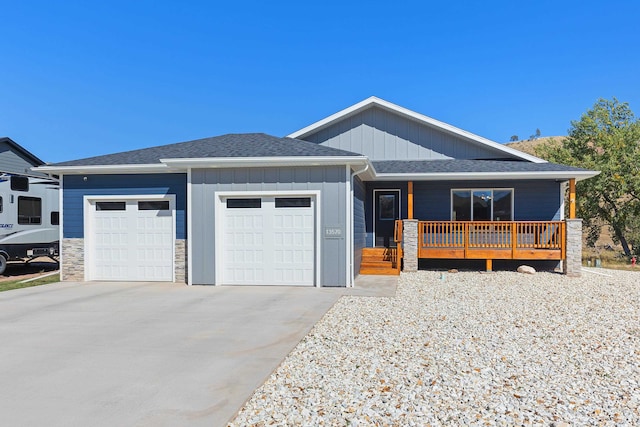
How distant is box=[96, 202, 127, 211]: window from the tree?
18.9 m

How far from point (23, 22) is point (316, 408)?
15.9 m

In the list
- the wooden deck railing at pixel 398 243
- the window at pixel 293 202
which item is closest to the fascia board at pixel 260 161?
the window at pixel 293 202

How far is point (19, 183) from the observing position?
1330cm

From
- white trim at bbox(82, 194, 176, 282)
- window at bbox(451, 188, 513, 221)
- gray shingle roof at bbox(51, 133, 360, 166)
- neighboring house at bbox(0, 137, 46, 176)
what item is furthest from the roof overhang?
neighboring house at bbox(0, 137, 46, 176)

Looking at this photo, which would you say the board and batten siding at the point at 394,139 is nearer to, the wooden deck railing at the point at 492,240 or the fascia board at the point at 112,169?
the wooden deck railing at the point at 492,240

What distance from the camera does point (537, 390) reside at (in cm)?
369

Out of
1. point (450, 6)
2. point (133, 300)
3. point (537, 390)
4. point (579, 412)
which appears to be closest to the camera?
point (579, 412)

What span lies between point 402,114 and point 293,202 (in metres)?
6.95

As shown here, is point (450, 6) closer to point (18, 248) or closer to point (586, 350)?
point (586, 350)

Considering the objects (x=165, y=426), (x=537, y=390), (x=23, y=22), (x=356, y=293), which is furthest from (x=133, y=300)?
(x=23, y=22)

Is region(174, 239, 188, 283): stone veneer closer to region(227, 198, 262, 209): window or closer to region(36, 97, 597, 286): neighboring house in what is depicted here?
region(36, 97, 597, 286): neighboring house

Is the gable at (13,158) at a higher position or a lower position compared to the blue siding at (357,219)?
higher

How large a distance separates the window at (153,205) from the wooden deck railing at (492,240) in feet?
24.3

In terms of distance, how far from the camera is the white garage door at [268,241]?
10.0 metres
